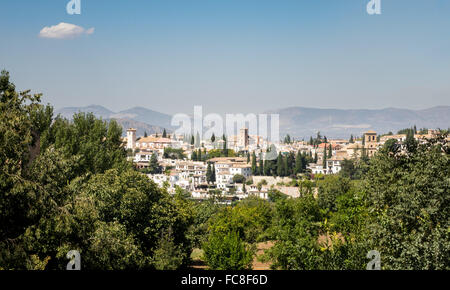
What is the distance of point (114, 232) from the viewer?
300 inches

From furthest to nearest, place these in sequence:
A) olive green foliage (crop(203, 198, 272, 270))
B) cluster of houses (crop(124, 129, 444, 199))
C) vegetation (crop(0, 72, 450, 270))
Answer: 1. cluster of houses (crop(124, 129, 444, 199))
2. olive green foliage (crop(203, 198, 272, 270))
3. vegetation (crop(0, 72, 450, 270))

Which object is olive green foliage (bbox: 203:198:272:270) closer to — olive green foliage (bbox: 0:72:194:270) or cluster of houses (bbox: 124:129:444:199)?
olive green foliage (bbox: 0:72:194:270)

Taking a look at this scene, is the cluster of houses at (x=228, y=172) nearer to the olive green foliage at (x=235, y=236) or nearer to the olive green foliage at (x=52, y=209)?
the olive green foliage at (x=235, y=236)

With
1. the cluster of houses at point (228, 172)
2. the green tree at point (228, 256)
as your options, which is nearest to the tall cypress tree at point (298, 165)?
the cluster of houses at point (228, 172)

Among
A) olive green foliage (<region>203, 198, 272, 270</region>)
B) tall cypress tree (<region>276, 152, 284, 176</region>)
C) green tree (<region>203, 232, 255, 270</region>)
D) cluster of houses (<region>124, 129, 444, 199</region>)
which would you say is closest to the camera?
green tree (<region>203, 232, 255, 270</region>)

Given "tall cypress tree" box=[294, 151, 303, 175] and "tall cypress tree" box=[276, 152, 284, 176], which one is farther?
"tall cypress tree" box=[294, 151, 303, 175]

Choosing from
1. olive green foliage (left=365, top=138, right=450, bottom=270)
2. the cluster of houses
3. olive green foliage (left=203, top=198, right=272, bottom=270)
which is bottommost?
the cluster of houses

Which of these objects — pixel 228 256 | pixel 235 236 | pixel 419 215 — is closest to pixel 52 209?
pixel 228 256

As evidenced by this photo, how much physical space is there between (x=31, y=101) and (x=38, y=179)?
157 centimetres

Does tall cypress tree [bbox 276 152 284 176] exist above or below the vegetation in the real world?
below

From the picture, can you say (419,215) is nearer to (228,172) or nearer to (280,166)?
(280,166)

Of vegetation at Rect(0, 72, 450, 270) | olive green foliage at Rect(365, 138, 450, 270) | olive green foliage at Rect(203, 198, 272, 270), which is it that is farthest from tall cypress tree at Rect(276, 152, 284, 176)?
olive green foliage at Rect(365, 138, 450, 270)

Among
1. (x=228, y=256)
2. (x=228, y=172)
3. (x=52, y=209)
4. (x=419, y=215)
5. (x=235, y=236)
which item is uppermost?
(x=52, y=209)
